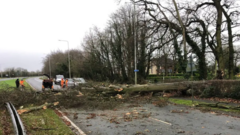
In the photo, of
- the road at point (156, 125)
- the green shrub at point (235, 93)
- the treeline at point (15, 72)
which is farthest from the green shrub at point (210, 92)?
the treeline at point (15, 72)

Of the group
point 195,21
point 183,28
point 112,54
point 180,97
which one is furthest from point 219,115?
point 112,54

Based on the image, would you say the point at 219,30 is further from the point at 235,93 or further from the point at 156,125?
the point at 156,125

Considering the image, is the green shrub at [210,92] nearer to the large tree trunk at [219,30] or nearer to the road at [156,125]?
the road at [156,125]

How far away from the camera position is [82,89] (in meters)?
13.8

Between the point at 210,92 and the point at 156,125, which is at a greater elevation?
the point at 210,92

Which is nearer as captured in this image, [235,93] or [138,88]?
[235,93]

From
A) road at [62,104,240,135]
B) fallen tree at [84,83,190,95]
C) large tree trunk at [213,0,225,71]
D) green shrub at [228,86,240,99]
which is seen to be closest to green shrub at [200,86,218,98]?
green shrub at [228,86,240,99]

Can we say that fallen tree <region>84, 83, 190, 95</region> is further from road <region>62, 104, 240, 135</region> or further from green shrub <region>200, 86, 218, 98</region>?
road <region>62, 104, 240, 135</region>

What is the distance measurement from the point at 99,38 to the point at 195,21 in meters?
17.2

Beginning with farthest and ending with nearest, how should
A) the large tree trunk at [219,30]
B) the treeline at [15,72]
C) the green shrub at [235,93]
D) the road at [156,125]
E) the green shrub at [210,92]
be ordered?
the treeline at [15,72] < the large tree trunk at [219,30] < the green shrub at [210,92] < the green shrub at [235,93] < the road at [156,125]

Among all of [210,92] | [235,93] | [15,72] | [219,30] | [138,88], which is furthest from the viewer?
[15,72]

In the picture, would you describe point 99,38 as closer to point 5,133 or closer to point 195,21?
point 195,21

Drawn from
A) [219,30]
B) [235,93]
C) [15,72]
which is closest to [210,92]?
[235,93]

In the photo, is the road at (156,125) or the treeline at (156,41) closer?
the road at (156,125)
